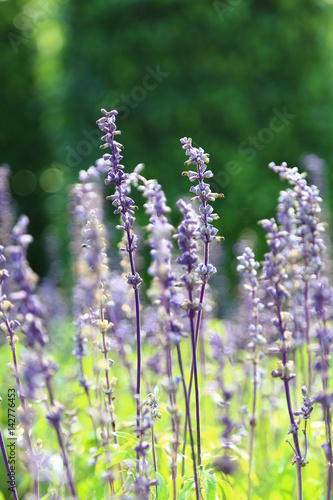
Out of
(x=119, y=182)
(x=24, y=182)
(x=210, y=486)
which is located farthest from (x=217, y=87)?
(x=210, y=486)

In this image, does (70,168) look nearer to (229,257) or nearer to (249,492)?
(229,257)

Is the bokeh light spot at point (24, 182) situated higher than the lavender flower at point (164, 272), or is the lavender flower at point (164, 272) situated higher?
the bokeh light spot at point (24, 182)

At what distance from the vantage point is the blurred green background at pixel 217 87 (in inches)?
489

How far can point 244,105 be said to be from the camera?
12.5 meters

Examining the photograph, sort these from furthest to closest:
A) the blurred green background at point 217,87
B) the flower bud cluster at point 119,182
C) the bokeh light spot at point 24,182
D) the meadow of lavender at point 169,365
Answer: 1. the bokeh light spot at point 24,182
2. the blurred green background at point 217,87
3. the flower bud cluster at point 119,182
4. the meadow of lavender at point 169,365

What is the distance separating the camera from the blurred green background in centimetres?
1243

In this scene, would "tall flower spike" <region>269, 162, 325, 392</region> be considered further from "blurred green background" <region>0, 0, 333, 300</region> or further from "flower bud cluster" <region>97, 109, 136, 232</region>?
"blurred green background" <region>0, 0, 333, 300</region>

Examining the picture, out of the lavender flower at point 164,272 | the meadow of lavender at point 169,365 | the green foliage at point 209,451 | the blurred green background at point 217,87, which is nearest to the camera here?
the lavender flower at point 164,272

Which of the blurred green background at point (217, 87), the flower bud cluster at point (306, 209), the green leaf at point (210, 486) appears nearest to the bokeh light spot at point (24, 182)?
the blurred green background at point (217, 87)

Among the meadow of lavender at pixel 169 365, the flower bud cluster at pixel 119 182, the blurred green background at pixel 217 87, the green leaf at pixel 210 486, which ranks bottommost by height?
the green leaf at pixel 210 486

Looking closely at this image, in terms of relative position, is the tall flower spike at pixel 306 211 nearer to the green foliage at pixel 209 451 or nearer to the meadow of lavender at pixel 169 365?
the meadow of lavender at pixel 169 365

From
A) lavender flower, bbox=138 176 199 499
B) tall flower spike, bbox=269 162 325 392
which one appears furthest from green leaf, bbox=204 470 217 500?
tall flower spike, bbox=269 162 325 392

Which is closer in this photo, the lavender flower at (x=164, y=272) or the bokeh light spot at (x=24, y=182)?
the lavender flower at (x=164, y=272)

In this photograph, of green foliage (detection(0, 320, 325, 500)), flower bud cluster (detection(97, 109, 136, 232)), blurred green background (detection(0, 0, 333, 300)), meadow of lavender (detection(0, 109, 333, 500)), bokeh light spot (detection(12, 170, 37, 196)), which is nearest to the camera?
meadow of lavender (detection(0, 109, 333, 500))
